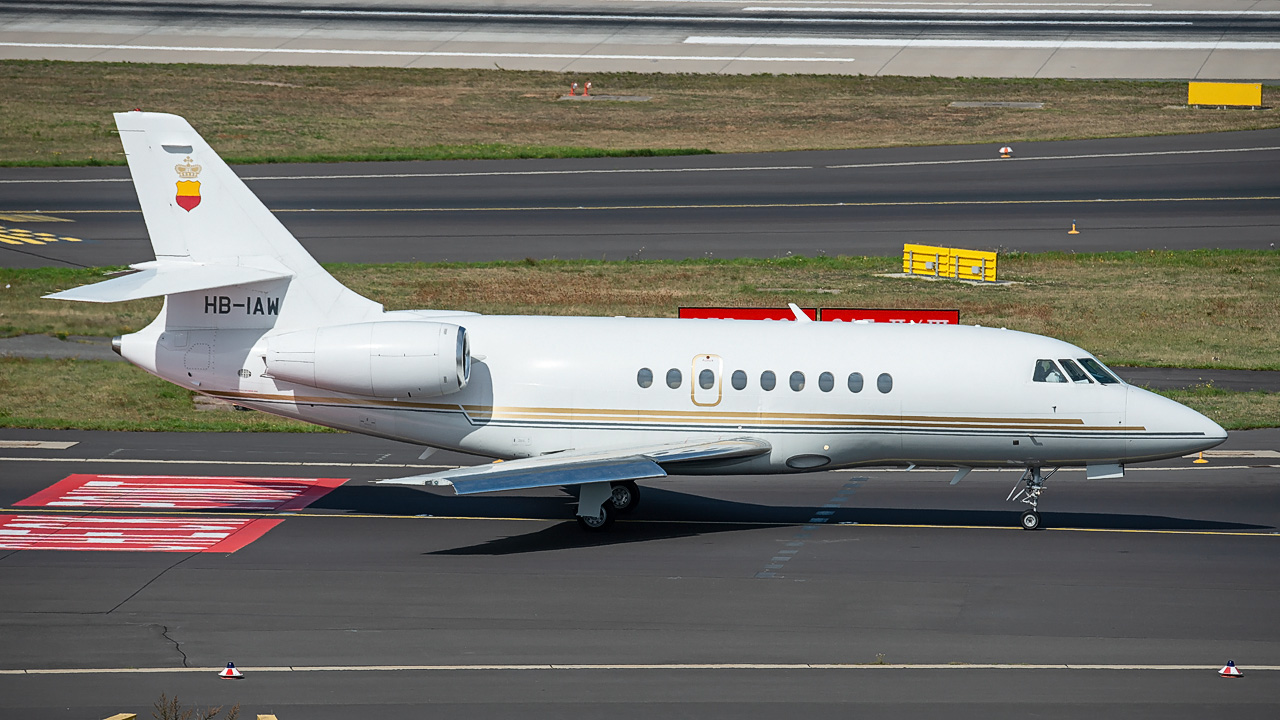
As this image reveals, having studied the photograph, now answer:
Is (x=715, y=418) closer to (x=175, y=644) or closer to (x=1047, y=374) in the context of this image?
(x=1047, y=374)

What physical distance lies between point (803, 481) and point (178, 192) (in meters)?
13.4

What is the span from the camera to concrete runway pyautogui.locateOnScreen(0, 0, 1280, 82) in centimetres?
7512

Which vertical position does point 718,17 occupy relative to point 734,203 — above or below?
above

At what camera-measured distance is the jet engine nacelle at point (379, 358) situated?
79.7ft

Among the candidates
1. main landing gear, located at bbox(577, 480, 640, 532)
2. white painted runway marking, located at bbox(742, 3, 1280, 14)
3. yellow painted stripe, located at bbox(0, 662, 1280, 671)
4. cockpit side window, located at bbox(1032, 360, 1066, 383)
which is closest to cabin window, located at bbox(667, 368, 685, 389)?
main landing gear, located at bbox(577, 480, 640, 532)

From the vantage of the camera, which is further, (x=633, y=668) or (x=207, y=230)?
(x=207, y=230)

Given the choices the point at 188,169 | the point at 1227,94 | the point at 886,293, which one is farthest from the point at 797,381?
the point at 1227,94

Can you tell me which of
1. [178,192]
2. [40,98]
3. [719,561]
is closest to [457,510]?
[719,561]

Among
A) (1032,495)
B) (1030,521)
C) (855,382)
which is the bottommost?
(1030,521)

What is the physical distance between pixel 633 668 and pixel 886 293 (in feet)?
88.2

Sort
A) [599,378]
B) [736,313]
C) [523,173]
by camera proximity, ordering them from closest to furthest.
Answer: [599,378]
[736,313]
[523,173]

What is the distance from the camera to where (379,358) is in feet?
80.0

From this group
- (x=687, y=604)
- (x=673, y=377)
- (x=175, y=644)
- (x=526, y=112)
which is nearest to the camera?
(x=175, y=644)

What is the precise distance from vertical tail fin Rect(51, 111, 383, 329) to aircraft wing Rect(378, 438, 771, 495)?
4.01 m
